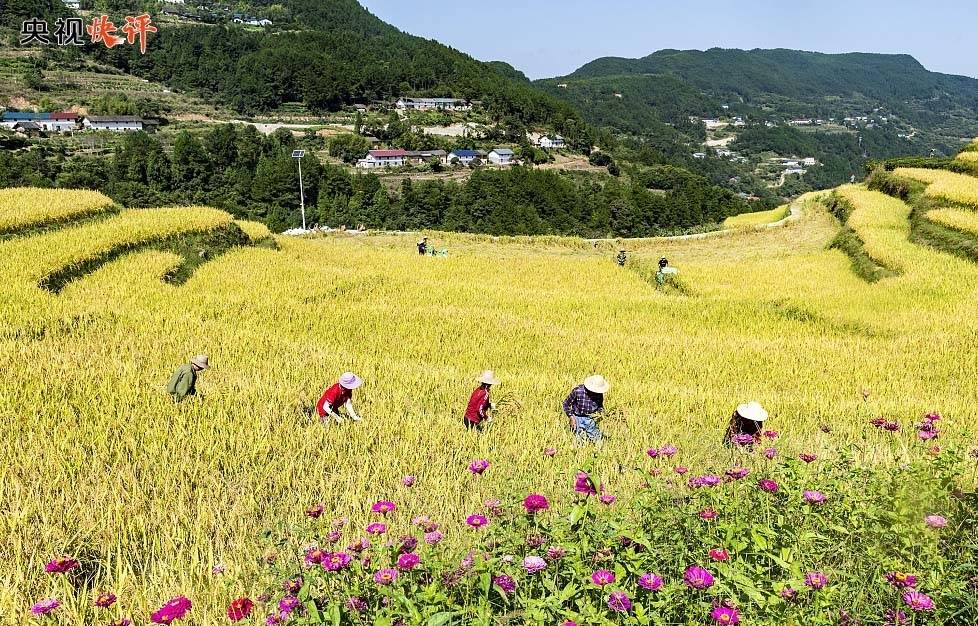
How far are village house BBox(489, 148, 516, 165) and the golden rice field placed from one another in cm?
8823

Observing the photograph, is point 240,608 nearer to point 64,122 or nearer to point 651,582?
point 651,582

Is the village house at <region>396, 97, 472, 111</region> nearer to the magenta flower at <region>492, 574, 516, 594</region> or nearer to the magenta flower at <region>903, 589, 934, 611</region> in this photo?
the magenta flower at <region>492, 574, 516, 594</region>

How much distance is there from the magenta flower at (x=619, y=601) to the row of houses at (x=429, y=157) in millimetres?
93886

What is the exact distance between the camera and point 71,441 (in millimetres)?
4848

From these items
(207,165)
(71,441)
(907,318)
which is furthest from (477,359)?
(207,165)

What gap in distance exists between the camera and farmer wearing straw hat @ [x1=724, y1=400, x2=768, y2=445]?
17.3ft

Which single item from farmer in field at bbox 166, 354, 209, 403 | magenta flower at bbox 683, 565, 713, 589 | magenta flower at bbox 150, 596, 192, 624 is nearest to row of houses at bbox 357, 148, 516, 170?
farmer in field at bbox 166, 354, 209, 403

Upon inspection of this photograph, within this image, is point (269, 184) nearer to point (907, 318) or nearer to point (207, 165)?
point (207, 165)

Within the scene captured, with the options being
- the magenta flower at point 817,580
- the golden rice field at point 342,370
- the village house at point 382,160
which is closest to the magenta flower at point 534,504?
the golden rice field at point 342,370

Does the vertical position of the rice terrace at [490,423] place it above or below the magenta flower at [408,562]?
below

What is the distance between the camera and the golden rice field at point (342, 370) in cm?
376

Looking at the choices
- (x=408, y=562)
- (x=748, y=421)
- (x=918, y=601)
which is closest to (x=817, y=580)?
(x=918, y=601)

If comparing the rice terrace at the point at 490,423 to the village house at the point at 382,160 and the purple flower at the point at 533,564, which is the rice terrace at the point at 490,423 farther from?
the village house at the point at 382,160

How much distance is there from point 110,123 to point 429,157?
49456 millimetres
